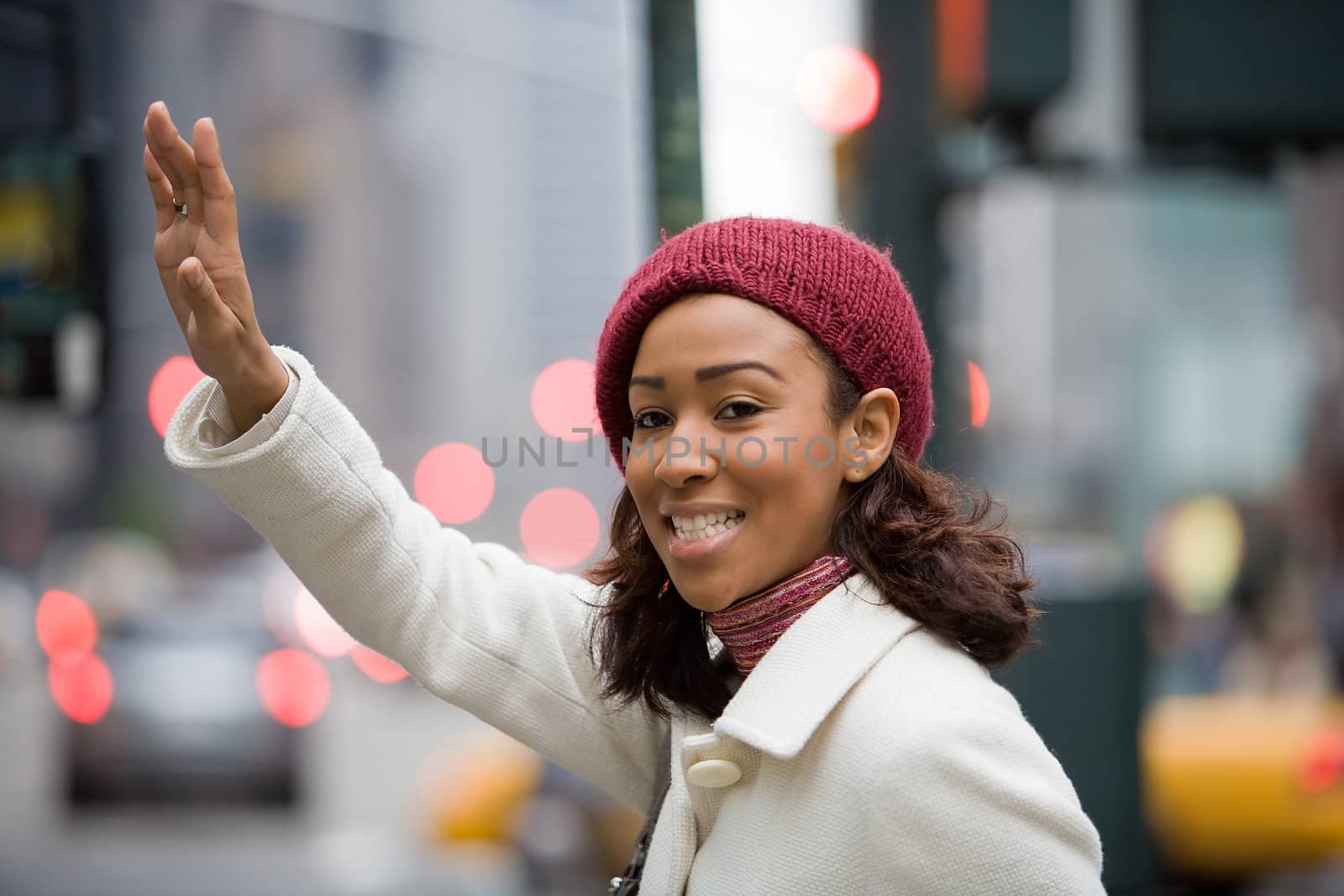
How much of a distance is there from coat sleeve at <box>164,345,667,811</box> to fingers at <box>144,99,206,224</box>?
232 millimetres

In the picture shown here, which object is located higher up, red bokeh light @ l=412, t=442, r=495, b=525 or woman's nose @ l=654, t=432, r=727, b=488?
woman's nose @ l=654, t=432, r=727, b=488

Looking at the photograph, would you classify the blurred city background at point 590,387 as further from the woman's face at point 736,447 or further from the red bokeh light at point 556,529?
the woman's face at point 736,447

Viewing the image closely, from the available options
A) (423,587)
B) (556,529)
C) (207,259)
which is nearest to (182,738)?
(556,529)

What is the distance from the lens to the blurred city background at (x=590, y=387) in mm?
3869

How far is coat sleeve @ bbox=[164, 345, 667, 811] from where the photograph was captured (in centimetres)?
180

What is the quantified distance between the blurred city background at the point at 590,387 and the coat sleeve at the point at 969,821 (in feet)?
3.43

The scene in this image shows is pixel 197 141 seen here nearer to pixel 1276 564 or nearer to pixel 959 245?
pixel 959 245

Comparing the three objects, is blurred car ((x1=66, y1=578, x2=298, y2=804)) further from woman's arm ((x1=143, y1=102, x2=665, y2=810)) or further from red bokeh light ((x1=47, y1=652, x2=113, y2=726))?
woman's arm ((x1=143, y1=102, x2=665, y2=810))

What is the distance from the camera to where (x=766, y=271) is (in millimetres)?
1793

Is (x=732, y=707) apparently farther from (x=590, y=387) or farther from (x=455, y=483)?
(x=455, y=483)

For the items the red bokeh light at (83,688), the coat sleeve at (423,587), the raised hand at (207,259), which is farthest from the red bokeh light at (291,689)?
the raised hand at (207,259)

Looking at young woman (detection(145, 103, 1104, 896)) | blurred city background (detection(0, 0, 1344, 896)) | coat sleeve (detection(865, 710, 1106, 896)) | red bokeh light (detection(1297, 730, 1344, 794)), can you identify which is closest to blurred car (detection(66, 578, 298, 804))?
blurred city background (detection(0, 0, 1344, 896))

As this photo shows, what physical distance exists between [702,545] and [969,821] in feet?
1.54

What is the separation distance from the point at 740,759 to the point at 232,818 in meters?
7.34
